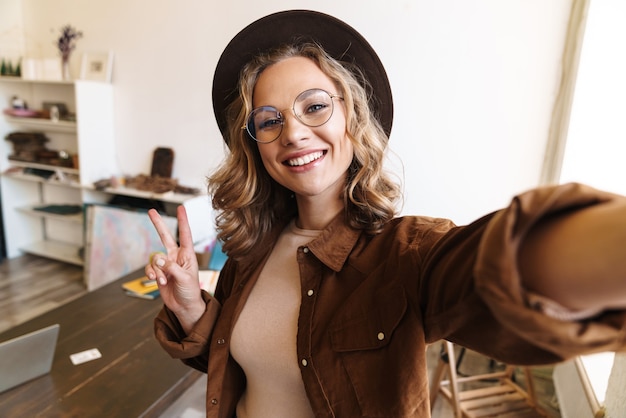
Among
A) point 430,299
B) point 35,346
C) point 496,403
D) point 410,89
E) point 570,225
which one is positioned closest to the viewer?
point 570,225

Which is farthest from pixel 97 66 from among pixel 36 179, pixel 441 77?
pixel 441 77

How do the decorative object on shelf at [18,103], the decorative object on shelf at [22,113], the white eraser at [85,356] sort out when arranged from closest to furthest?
the white eraser at [85,356] < the decorative object on shelf at [22,113] < the decorative object on shelf at [18,103]

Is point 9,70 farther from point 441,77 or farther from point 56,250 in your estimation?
point 441,77

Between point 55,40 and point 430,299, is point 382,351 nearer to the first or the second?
point 430,299

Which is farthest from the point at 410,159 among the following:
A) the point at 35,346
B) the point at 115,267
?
the point at 115,267

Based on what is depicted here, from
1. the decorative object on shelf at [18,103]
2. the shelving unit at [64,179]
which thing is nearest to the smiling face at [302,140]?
the shelving unit at [64,179]

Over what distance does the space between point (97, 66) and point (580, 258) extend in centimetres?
461

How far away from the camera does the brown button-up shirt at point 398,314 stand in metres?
0.39

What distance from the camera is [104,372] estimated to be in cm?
136

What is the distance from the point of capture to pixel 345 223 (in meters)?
0.94

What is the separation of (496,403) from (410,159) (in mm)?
1720

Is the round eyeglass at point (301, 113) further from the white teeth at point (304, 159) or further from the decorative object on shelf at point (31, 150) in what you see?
the decorative object on shelf at point (31, 150)

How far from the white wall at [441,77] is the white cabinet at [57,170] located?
833 mm

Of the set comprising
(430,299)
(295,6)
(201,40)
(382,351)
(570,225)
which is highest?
(295,6)
